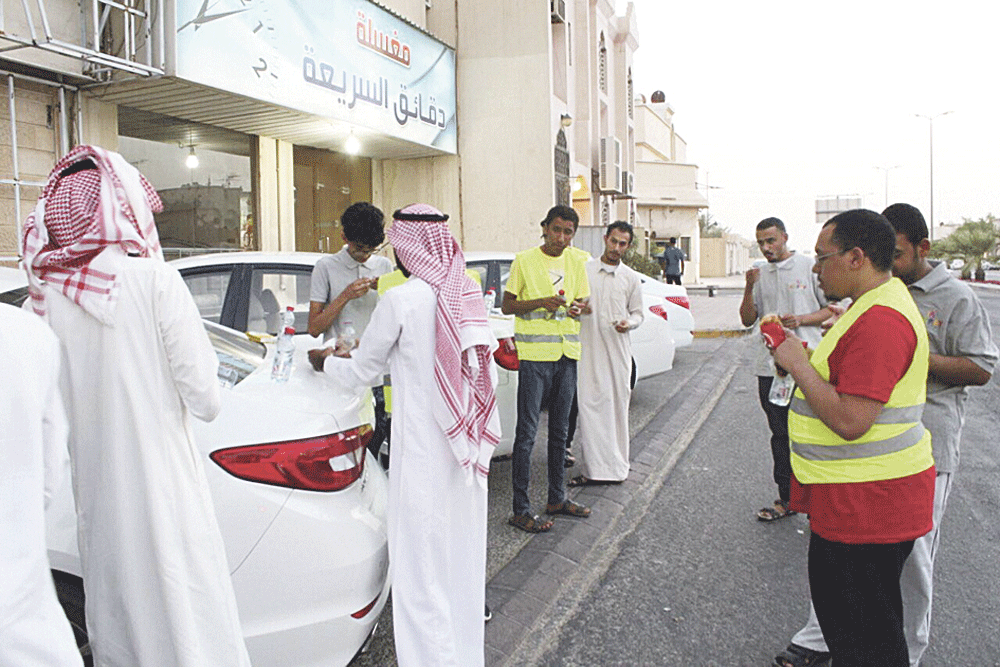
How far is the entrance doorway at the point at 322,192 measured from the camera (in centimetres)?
1293

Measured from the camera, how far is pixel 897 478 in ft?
8.09

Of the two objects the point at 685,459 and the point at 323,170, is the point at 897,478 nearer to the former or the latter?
the point at 685,459

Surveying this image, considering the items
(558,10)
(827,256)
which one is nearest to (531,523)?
(827,256)

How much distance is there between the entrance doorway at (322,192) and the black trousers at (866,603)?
445 inches

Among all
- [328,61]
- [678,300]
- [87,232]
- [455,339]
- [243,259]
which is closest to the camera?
[87,232]

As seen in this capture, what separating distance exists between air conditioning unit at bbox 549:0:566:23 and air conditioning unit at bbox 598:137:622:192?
4930 millimetres

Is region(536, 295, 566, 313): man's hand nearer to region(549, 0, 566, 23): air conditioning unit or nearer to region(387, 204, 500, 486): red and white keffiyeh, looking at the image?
region(387, 204, 500, 486): red and white keffiyeh

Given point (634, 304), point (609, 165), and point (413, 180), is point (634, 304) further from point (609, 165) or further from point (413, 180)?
point (609, 165)

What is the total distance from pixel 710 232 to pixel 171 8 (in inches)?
2505

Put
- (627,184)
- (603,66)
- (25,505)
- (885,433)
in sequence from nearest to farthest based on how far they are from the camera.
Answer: (25,505)
(885,433)
(603,66)
(627,184)

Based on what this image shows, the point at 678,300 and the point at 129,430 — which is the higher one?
the point at 678,300

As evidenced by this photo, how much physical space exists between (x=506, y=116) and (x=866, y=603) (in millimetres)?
13453

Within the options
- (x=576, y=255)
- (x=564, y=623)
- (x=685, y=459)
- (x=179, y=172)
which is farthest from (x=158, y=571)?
(x=179, y=172)

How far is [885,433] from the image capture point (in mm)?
2449
